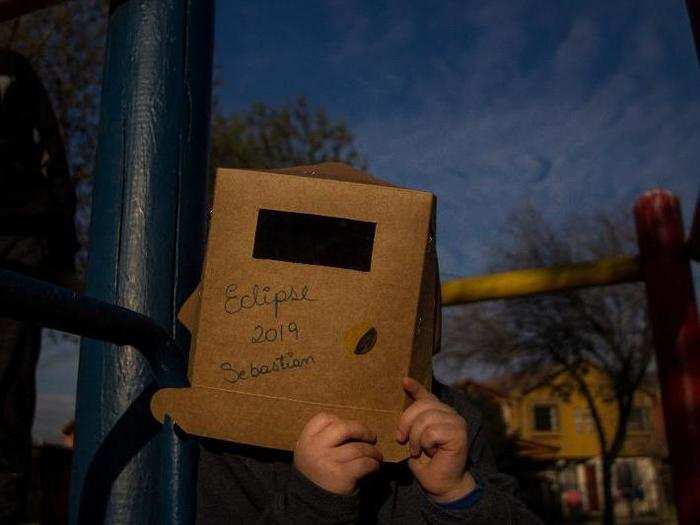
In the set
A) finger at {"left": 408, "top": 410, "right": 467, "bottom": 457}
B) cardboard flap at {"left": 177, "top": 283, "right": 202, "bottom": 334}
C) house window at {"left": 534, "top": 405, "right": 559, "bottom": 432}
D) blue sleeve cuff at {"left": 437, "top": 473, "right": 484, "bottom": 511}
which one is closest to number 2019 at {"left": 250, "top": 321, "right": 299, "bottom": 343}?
cardboard flap at {"left": 177, "top": 283, "right": 202, "bottom": 334}

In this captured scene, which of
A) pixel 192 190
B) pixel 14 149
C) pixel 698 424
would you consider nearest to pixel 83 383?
pixel 192 190

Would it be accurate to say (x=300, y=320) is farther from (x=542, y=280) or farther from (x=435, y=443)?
(x=542, y=280)

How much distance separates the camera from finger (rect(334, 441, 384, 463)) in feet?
2.82

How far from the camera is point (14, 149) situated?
165 centimetres

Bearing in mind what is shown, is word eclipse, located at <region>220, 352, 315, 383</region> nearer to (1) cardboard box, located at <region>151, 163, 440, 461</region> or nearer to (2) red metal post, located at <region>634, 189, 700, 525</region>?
(1) cardboard box, located at <region>151, 163, 440, 461</region>

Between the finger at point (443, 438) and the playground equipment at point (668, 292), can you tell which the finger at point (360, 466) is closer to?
the finger at point (443, 438)

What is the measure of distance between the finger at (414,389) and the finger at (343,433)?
0.26 feet

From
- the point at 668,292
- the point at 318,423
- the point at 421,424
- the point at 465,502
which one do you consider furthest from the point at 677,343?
the point at 318,423

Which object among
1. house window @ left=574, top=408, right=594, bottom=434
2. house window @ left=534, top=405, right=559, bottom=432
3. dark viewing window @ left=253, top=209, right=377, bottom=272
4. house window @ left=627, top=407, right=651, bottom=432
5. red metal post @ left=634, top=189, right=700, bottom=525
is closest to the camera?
dark viewing window @ left=253, top=209, right=377, bottom=272

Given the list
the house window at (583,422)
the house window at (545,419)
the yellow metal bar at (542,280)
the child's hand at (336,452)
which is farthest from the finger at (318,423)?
the house window at (583,422)

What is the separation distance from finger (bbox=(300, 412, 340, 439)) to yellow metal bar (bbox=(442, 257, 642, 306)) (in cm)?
151

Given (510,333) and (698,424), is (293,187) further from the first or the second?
(510,333)

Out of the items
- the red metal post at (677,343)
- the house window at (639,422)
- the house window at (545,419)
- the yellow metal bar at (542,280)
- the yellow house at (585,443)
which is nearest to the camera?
the red metal post at (677,343)

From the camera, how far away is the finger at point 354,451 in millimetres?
860
